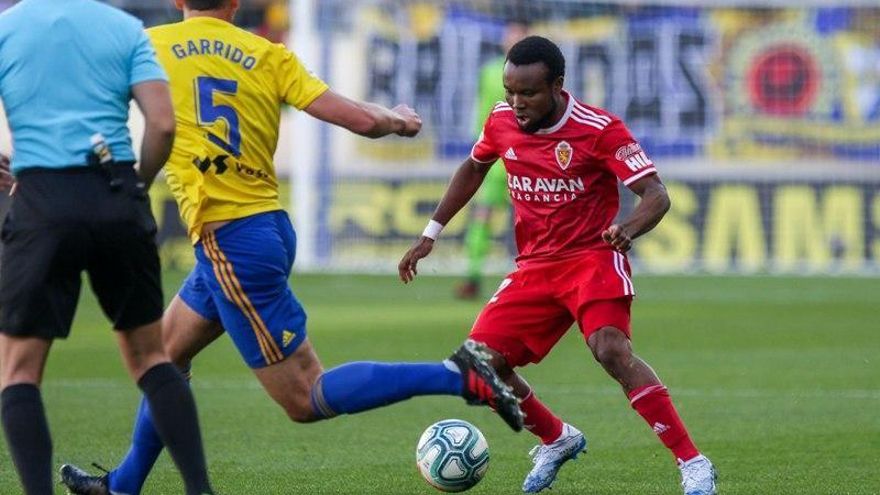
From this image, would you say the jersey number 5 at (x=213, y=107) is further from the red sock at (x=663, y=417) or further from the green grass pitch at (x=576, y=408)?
the red sock at (x=663, y=417)

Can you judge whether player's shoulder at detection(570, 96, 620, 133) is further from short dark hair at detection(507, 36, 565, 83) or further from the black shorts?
the black shorts

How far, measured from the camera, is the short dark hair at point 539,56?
771 cm

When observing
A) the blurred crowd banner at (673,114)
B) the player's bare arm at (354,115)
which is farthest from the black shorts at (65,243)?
the blurred crowd banner at (673,114)

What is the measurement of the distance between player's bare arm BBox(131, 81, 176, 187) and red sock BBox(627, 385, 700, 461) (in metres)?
2.34

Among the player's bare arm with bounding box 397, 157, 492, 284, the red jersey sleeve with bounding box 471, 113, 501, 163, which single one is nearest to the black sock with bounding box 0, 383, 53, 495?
the player's bare arm with bounding box 397, 157, 492, 284

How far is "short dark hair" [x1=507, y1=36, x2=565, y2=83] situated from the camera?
25.3 ft

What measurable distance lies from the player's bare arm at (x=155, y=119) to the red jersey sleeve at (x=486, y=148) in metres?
2.14

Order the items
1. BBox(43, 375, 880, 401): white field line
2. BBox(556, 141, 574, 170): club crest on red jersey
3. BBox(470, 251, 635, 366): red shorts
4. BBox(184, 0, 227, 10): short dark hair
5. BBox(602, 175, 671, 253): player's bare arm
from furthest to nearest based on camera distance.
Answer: BBox(43, 375, 880, 401): white field line
BBox(556, 141, 574, 170): club crest on red jersey
BBox(470, 251, 635, 366): red shorts
BBox(602, 175, 671, 253): player's bare arm
BBox(184, 0, 227, 10): short dark hair

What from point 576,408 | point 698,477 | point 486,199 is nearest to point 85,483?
point 698,477

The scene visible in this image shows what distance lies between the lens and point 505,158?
8.01m

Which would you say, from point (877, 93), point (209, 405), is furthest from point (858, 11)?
point (209, 405)

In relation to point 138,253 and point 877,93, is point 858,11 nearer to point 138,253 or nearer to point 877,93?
point 877,93

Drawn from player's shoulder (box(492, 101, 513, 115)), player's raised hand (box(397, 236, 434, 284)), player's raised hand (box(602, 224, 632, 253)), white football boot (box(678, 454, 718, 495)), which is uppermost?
player's shoulder (box(492, 101, 513, 115))

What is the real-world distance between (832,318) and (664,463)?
9323 mm
